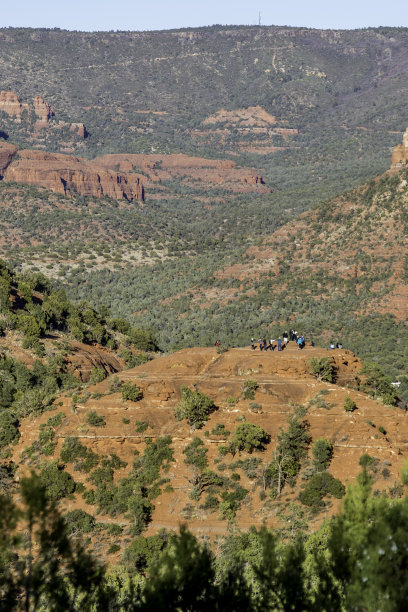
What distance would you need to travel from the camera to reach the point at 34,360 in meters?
62.8

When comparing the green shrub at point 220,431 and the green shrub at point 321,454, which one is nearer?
the green shrub at point 321,454

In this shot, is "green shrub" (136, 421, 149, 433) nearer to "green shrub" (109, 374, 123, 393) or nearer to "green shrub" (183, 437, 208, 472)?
"green shrub" (183, 437, 208, 472)

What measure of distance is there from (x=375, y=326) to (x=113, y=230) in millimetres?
103278

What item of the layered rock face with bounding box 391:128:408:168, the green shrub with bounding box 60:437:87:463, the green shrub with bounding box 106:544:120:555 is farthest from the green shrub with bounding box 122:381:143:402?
the layered rock face with bounding box 391:128:408:168

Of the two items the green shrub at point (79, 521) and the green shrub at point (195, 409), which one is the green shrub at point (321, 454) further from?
the green shrub at point (79, 521)

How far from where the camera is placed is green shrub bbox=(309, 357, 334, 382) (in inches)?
1932

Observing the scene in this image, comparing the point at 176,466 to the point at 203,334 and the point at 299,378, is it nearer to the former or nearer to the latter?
the point at 299,378

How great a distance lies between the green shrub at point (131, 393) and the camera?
48531 millimetres

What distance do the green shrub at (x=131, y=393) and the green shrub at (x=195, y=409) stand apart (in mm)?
3303

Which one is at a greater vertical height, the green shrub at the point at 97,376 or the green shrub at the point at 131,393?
the green shrub at the point at 131,393

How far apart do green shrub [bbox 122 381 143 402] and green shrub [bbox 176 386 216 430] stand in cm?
330

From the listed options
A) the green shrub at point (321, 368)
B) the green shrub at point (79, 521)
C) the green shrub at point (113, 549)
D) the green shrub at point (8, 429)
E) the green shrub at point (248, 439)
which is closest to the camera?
the green shrub at point (113, 549)

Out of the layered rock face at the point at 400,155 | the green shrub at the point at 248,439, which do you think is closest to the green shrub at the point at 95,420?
the green shrub at the point at 248,439

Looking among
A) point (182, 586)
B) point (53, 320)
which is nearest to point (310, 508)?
point (182, 586)
